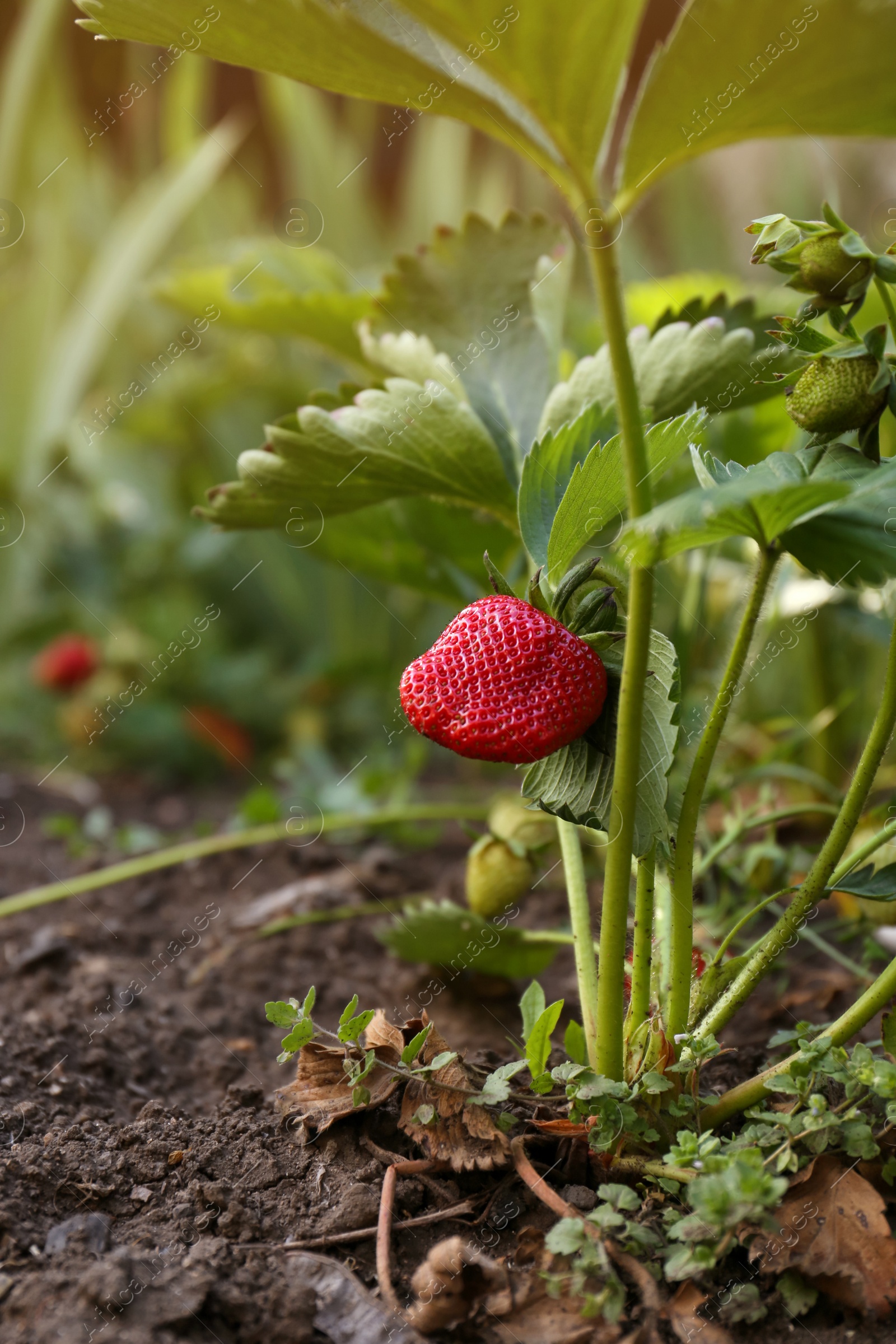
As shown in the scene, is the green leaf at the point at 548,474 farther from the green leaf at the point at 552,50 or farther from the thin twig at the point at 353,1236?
the thin twig at the point at 353,1236

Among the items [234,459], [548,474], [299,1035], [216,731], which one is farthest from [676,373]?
[234,459]

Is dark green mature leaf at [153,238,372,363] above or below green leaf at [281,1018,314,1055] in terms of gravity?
above

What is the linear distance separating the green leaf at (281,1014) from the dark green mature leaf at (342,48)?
425 mm

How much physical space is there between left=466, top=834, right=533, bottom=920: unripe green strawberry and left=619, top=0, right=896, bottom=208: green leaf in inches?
18.0

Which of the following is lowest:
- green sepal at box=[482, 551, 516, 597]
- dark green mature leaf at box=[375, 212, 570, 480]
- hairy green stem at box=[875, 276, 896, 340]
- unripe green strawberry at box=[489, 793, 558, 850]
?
unripe green strawberry at box=[489, 793, 558, 850]

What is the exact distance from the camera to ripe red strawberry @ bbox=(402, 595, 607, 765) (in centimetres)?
51

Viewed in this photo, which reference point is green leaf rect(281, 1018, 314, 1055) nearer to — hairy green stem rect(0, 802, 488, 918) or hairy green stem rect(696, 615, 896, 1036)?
hairy green stem rect(696, 615, 896, 1036)

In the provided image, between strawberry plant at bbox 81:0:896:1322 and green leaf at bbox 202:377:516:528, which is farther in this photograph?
green leaf at bbox 202:377:516:528

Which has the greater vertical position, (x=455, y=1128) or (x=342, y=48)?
(x=342, y=48)

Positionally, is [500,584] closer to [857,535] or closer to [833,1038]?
[857,535]

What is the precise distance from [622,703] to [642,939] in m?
0.15

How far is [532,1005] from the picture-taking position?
1.93ft

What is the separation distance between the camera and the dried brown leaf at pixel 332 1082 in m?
0.58

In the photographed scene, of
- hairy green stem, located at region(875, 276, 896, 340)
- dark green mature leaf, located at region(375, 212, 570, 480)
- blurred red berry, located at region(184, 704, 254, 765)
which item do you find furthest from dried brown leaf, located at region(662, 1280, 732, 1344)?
blurred red berry, located at region(184, 704, 254, 765)
